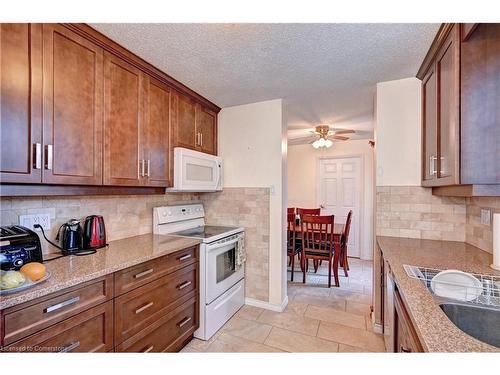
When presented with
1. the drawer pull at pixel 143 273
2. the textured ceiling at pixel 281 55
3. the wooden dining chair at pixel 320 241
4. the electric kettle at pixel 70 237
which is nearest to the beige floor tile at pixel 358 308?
the wooden dining chair at pixel 320 241

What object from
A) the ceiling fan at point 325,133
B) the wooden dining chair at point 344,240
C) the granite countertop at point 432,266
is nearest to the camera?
the granite countertop at point 432,266

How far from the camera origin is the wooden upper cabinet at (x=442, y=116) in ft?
4.32

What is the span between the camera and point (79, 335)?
3.82ft

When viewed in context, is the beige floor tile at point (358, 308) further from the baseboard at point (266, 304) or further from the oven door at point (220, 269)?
the oven door at point (220, 269)

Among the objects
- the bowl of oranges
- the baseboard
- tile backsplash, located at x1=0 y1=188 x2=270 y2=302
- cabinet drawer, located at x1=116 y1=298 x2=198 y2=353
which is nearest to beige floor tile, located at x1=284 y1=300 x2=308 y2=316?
the baseboard

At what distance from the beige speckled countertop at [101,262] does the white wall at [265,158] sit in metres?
0.92

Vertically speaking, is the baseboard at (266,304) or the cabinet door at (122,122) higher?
the cabinet door at (122,122)

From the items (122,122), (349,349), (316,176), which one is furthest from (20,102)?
(316,176)

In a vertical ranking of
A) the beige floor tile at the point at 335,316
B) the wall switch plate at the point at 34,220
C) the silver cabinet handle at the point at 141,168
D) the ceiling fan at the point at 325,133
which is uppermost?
the ceiling fan at the point at 325,133

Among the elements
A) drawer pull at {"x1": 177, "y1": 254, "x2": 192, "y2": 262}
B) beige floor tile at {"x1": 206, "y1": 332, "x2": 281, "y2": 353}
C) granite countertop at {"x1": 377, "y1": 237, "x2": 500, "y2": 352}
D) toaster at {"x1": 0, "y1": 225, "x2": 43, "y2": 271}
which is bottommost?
beige floor tile at {"x1": 206, "y1": 332, "x2": 281, "y2": 353}

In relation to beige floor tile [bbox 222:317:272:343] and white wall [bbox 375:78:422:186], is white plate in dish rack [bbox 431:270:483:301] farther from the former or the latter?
beige floor tile [bbox 222:317:272:343]

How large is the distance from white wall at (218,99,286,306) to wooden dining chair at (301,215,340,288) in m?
0.69

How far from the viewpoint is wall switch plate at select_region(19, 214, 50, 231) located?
139 cm
